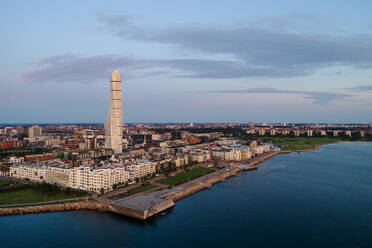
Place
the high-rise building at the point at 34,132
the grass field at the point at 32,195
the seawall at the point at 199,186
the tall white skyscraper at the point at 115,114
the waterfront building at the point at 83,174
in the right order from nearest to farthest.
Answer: the grass field at the point at 32,195
the seawall at the point at 199,186
the waterfront building at the point at 83,174
the tall white skyscraper at the point at 115,114
the high-rise building at the point at 34,132

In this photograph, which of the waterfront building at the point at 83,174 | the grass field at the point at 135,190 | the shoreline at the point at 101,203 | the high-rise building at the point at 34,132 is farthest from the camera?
the high-rise building at the point at 34,132

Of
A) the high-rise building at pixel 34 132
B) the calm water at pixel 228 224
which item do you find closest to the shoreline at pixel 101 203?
the calm water at pixel 228 224

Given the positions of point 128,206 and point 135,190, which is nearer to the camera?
point 128,206

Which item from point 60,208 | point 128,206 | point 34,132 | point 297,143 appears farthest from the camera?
point 34,132

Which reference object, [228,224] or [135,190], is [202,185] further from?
[228,224]

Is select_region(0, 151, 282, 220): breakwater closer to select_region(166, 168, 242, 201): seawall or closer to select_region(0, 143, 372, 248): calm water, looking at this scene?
select_region(166, 168, 242, 201): seawall

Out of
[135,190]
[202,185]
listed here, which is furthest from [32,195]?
[202,185]

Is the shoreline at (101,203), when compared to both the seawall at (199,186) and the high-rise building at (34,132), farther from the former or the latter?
the high-rise building at (34,132)

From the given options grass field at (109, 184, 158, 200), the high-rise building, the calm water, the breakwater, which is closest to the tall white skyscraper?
grass field at (109, 184, 158, 200)
